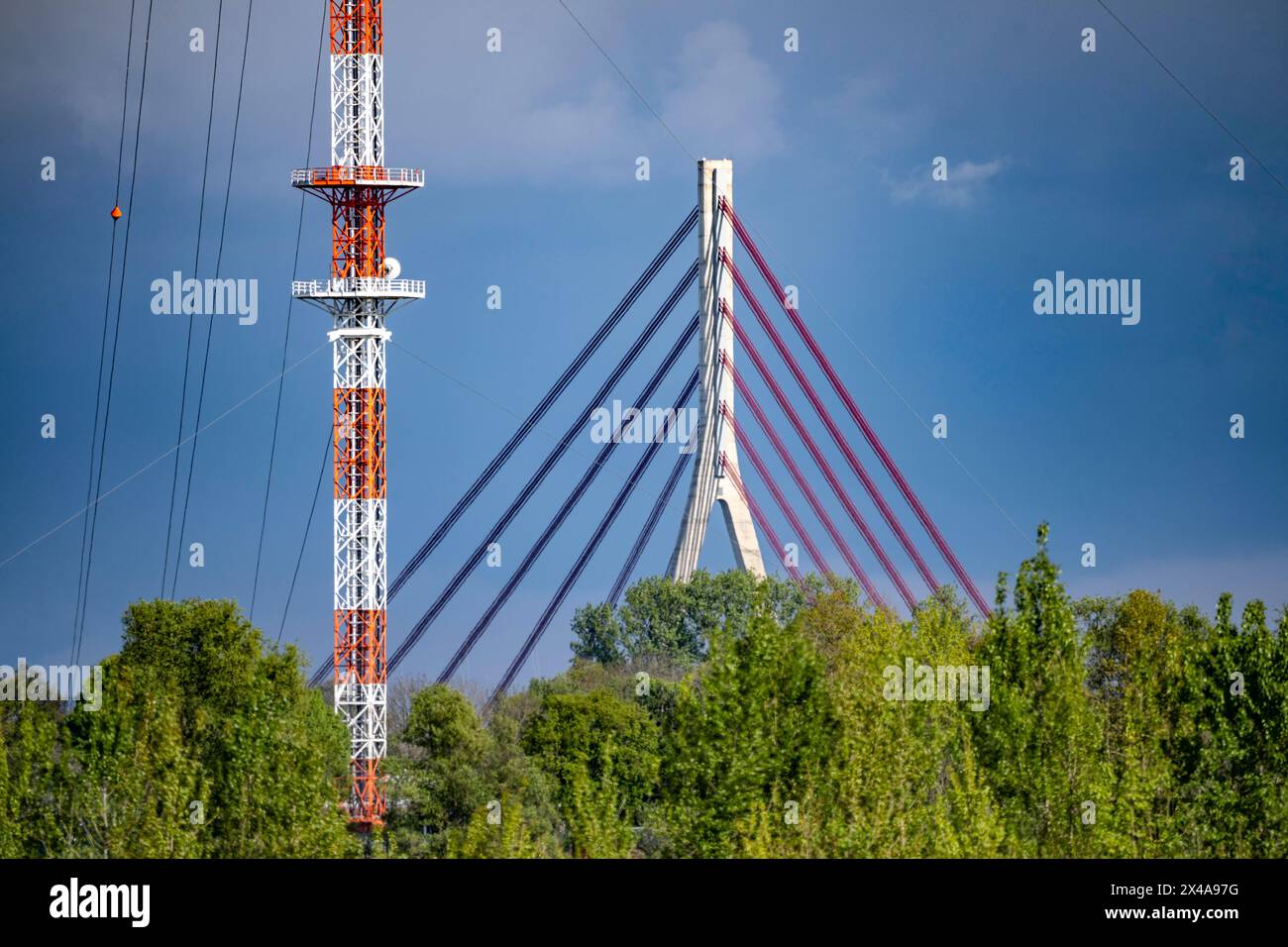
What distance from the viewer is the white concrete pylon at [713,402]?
251 feet

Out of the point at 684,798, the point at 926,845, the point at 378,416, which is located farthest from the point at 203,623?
the point at 926,845

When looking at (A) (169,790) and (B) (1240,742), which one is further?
(B) (1240,742)

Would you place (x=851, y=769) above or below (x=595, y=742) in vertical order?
below

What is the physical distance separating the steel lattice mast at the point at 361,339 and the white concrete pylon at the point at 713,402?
23.2m

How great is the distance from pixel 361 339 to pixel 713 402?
78.8 feet

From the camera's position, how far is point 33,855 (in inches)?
1436

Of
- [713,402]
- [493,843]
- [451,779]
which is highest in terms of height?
[713,402]

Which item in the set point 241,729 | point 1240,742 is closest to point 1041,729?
point 1240,742

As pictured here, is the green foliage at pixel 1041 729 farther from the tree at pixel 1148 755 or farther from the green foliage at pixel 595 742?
the green foliage at pixel 595 742

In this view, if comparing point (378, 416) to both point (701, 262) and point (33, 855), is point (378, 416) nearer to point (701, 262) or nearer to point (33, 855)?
point (33, 855)

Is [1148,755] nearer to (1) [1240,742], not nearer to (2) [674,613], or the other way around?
(1) [1240,742]

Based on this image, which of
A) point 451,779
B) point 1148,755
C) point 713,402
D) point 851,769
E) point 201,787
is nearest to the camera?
point 851,769

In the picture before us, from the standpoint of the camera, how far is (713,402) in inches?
3031
